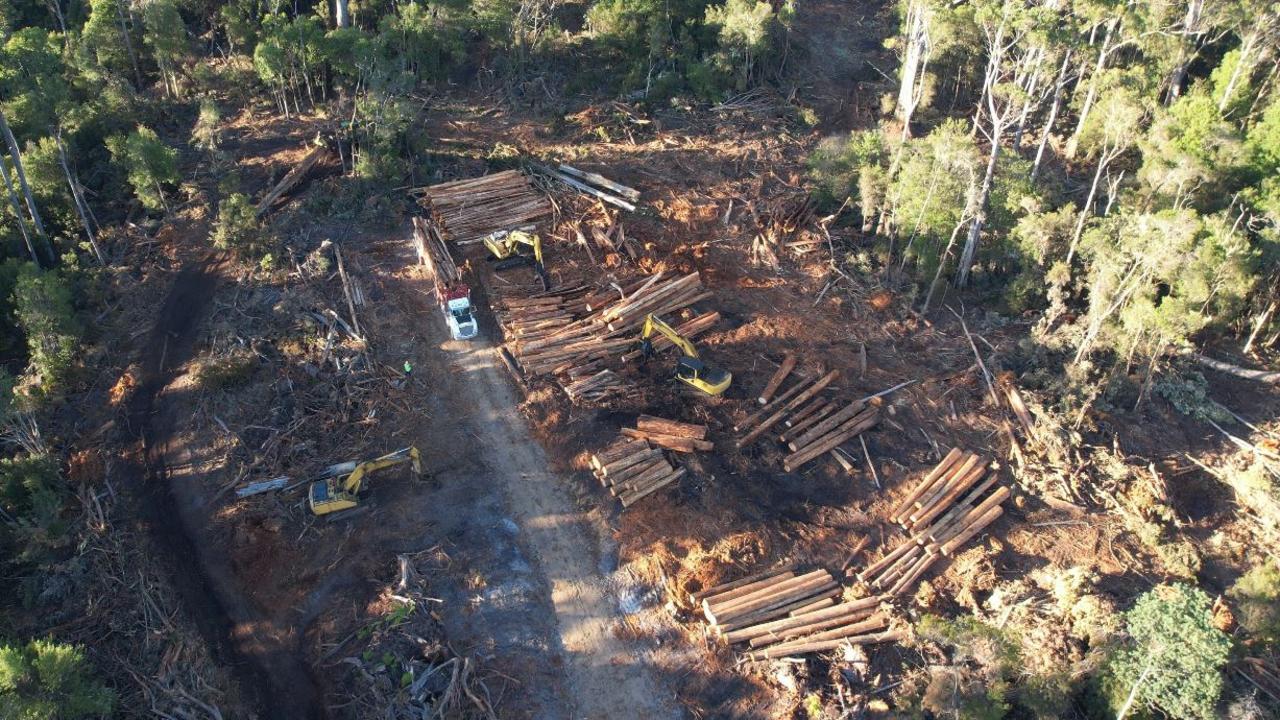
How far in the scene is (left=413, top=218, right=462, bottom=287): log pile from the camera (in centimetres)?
3002

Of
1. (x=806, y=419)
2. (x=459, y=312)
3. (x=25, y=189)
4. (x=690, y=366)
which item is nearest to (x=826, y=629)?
(x=806, y=419)

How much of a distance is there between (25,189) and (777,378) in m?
29.1

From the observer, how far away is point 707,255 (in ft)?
106

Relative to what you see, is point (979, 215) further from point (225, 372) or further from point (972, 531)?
point (225, 372)

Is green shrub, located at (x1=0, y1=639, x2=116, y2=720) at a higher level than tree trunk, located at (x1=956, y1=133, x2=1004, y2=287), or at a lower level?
lower

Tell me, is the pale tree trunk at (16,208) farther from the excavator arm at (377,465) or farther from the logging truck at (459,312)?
the excavator arm at (377,465)

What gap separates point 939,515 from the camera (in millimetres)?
23750

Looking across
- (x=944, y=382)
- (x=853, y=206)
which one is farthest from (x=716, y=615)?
(x=853, y=206)

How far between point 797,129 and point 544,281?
1653cm

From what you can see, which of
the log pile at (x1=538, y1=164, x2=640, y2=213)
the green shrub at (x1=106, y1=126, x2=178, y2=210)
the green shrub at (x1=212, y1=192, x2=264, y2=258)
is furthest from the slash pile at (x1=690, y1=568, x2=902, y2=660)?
the green shrub at (x1=106, y1=126, x2=178, y2=210)

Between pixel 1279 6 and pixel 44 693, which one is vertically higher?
pixel 1279 6

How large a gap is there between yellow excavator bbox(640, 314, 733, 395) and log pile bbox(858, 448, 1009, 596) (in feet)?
21.5

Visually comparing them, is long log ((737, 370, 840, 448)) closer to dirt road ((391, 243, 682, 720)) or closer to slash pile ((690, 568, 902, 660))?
slash pile ((690, 568, 902, 660))

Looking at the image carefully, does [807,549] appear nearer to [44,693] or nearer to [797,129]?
[44,693]
